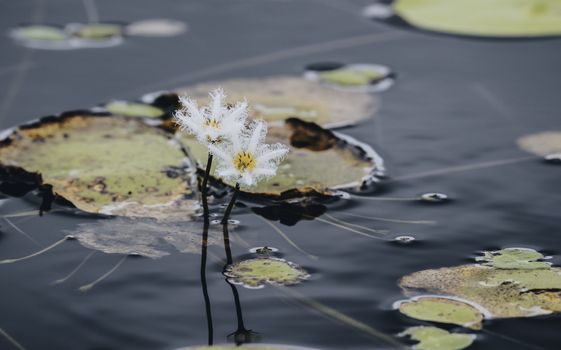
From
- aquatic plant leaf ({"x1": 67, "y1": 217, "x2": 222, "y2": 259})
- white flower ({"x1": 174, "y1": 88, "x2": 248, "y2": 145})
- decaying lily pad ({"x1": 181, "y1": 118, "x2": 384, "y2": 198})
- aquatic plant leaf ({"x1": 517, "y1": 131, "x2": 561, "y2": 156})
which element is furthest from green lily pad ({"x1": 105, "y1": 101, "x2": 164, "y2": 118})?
aquatic plant leaf ({"x1": 517, "y1": 131, "x2": 561, "y2": 156})

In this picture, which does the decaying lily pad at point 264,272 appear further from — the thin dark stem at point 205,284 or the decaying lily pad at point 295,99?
the decaying lily pad at point 295,99

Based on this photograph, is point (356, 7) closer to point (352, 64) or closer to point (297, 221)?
point (352, 64)

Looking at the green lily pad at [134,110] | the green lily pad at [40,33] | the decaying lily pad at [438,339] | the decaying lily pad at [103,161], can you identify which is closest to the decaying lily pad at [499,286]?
the decaying lily pad at [438,339]

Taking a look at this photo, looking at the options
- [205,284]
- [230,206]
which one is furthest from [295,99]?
[205,284]

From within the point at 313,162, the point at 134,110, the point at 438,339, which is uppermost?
the point at 134,110

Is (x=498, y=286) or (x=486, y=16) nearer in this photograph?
(x=498, y=286)

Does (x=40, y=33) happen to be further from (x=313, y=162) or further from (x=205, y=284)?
(x=205, y=284)

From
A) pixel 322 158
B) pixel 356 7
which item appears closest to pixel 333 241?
pixel 322 158
